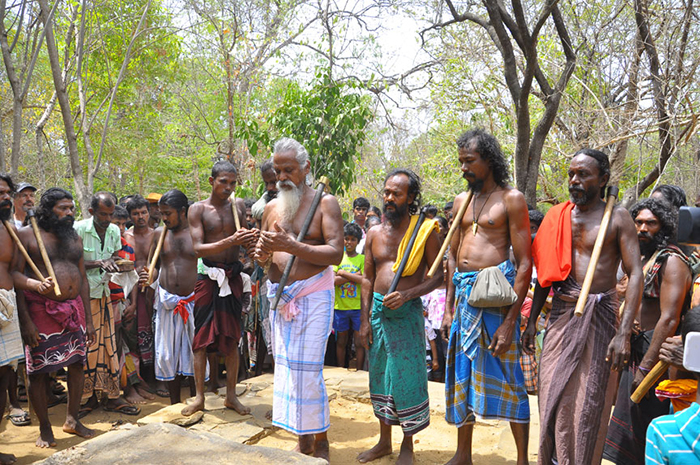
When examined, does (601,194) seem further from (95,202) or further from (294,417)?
(95,202)

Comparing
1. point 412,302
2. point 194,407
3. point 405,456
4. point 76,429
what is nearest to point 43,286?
point 76,429

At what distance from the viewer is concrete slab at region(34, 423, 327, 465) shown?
2.86m

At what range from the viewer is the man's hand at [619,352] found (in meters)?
3.10

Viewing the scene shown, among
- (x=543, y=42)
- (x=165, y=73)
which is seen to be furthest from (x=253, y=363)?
(x=165, y=73)

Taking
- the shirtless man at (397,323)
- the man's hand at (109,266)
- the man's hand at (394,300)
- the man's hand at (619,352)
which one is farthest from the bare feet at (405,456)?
the man's hand at (109,266)

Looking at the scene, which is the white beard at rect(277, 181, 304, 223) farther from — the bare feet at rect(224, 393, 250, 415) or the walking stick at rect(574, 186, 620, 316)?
the walking stick at rect(574, 186, 620, 316)

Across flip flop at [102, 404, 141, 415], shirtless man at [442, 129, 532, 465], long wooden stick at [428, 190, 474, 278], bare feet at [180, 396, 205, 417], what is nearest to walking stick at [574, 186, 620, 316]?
shirtless man at [442, 129, 532, 465]

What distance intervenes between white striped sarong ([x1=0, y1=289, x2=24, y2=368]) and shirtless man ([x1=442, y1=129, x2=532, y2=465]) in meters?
3.27

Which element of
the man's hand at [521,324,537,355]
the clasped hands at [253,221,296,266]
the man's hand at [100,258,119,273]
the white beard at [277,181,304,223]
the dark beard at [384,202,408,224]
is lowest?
the man's hand at [521,324,537,355]

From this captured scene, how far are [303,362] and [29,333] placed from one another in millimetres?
2320

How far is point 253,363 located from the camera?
6.55 metres

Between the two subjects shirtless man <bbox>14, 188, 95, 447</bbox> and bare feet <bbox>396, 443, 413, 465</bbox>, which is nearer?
bare feet <bbox>396, 443, 413, 465</bbox>

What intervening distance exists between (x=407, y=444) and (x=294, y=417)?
0.81 m

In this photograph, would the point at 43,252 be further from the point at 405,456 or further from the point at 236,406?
the point at 405,456
